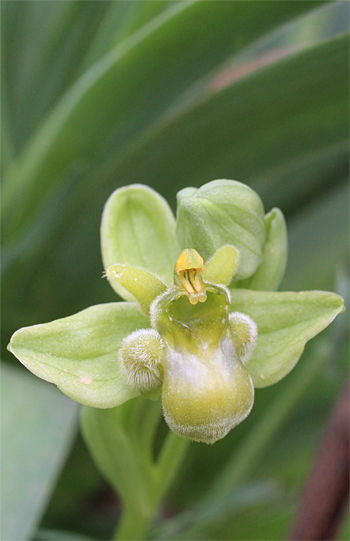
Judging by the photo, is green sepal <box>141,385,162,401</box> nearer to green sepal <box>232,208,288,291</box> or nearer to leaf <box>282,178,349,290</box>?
green sepal <box>232,208,288,291</box>

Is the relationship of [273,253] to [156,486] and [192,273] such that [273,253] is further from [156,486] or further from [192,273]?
[156,486]

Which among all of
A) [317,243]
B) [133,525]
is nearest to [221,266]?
[133,525]

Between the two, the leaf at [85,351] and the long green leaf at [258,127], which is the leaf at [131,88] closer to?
the long green leaf at [258,127]

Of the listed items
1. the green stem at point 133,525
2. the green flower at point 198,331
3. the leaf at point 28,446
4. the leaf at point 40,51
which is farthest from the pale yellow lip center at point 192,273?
the leaf at point 40,51

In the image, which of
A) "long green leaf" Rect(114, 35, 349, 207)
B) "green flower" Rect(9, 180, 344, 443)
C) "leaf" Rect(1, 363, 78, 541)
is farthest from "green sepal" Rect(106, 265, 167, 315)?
"long green leaf" Rect(114, 35, 349, 207)

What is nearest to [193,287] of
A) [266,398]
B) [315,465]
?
[315,465]

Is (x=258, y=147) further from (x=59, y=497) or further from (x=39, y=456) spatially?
(x=59, y=497)

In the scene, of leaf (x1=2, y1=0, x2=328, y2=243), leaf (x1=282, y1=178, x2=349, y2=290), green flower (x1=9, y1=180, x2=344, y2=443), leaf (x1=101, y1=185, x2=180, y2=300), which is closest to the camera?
green flower (x1=9, y1=180, x2=344, y2=443)
